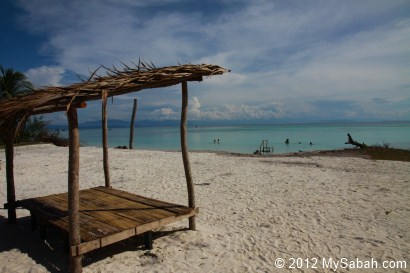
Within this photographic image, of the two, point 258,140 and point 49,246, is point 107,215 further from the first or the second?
point 258,140

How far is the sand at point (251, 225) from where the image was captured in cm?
397

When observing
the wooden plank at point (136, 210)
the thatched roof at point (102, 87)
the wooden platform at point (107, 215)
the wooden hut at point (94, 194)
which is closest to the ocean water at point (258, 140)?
the wooden platform at point (107, 215)

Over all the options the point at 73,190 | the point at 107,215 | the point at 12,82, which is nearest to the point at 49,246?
the point at 107,215

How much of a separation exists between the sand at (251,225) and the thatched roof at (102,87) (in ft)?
6.73

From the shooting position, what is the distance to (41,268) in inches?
148

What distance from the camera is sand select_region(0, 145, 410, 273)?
3975mm

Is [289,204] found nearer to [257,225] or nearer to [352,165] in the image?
[257,225]

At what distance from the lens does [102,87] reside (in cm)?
345

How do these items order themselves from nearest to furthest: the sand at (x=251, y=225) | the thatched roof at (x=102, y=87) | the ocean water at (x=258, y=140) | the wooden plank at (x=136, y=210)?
the thatched roof at (x=102, y=87)
the sand at (x=251, y=225)
the wooden plank at (x=136, y=210)
the ocean water at (x=258, y=140)

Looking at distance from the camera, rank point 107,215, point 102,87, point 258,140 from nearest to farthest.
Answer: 1. point 102,87
2. point 107,215
3. point 258,140

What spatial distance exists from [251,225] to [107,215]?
2529 mm

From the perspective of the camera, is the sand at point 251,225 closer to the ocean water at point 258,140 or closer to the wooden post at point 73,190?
the wooden post at point 73,190

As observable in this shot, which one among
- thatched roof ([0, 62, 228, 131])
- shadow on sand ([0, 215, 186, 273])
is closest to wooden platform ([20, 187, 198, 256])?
shadow on sand ([0, 215, 186, 273])

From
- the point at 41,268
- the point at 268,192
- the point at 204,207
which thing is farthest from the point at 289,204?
the point at 41,268
